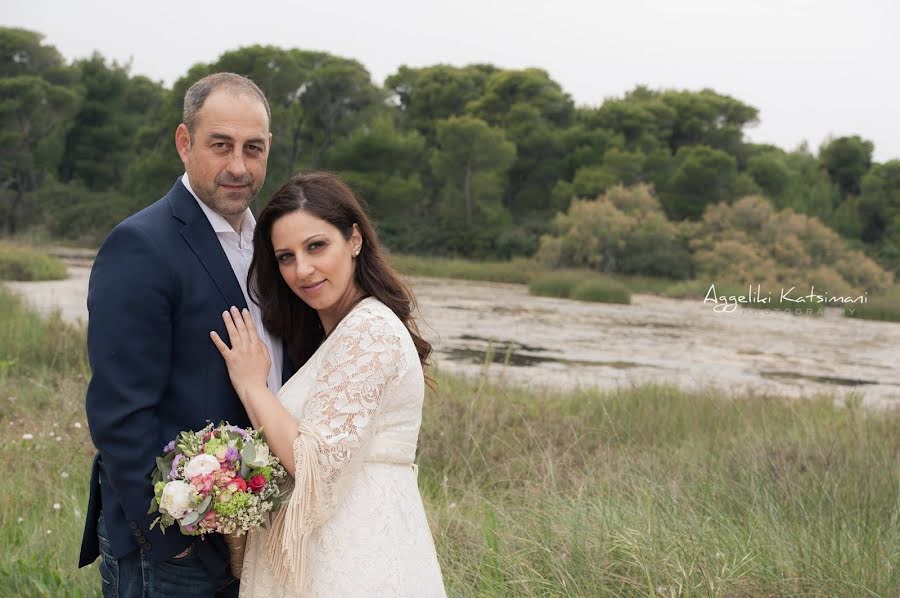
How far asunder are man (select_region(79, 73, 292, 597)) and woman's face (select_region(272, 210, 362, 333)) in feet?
0.43

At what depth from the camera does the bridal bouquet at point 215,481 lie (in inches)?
73.5

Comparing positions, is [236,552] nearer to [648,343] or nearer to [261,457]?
[261,457]

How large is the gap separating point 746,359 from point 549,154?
1099 inches

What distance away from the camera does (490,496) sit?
459 cm

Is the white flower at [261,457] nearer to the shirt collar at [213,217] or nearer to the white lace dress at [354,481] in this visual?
the white lace dress at [354,481]

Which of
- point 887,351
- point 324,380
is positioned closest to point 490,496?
point 324,380

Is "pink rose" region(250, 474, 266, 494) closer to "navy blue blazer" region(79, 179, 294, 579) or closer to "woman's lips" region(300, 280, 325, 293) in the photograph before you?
"navy blue blazer" region(79, 179, 294, 579)

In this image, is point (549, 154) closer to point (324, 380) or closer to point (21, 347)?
point (21, 347)

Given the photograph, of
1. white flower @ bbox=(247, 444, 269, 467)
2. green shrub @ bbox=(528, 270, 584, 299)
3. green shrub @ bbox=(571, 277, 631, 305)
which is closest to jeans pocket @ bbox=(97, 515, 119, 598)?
white flower @ bbox=(247, 444, 269, 467)

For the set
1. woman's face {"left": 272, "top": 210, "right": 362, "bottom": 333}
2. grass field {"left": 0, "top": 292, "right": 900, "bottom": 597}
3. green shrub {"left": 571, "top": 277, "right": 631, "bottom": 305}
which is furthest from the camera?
green shrub {"left": 571, "top": 277, "right": 631, "bottom": 305}

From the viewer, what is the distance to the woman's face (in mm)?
2172

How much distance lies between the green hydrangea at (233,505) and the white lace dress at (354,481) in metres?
0.12

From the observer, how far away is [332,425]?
6.51 ft

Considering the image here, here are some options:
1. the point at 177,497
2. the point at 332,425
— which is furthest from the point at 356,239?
the point at 177,497
